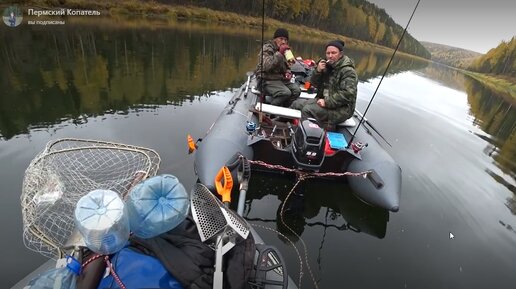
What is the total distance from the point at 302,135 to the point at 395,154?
4972 mm

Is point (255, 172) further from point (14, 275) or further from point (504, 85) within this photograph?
point (504, 85)

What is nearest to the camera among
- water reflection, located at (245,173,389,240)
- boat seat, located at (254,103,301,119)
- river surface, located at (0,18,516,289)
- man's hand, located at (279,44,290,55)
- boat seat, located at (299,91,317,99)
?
river surface, located at (0,18,516,289)

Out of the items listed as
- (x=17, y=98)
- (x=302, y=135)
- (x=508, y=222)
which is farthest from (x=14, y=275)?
(x=508, y=222)

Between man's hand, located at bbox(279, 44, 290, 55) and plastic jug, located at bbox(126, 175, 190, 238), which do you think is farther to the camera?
man's hand, located at bbox(279, 44, 290, 55)

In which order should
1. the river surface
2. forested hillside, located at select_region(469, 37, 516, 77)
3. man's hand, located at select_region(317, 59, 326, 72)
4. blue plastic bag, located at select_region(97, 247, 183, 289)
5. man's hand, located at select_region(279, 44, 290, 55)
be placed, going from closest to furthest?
blue plastic bag, located at select_region(97, 247, 183, 289)
the river surface
man's hand, located at select_region(317, 59, 326, 72)
man's hand, located at select_region(279, 44, 290, 55)
forested hillside, located at select_region(469, 37, 516, 77)

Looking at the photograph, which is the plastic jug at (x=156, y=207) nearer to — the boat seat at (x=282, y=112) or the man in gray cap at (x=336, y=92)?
the boat seat at (x=282, y=112)

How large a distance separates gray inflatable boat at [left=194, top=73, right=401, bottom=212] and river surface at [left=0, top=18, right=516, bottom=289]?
0.69m

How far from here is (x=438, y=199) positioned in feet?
19.1

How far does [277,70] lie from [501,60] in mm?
87027

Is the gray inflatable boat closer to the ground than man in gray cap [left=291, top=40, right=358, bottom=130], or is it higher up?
closer to the ground

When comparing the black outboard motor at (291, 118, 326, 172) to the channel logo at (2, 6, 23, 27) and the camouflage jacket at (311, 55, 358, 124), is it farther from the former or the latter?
the channel logo at (2, 6, 23, 27)

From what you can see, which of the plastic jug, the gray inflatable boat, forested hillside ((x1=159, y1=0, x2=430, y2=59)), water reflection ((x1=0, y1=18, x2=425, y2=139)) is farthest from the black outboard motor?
forested hillside ((x1=159, y1=0, x2=430, y2=59))

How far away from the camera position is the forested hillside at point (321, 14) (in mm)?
53906

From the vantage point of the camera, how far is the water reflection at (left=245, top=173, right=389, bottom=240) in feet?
14.9
